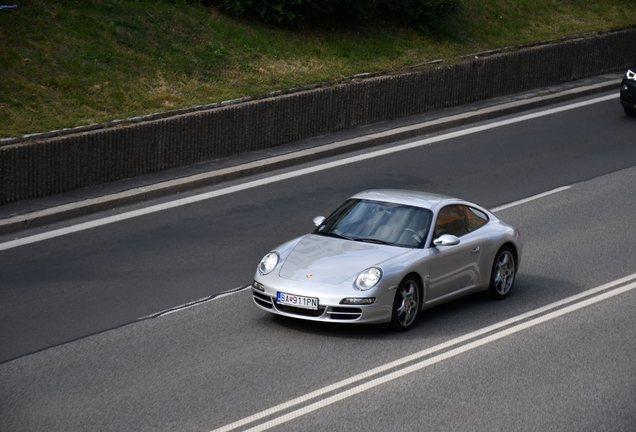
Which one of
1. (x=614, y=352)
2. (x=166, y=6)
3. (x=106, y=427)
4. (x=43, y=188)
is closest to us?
(x=106, y=427)

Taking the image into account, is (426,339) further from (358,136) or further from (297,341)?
(358,136)

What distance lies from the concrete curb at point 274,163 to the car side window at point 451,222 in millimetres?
6475

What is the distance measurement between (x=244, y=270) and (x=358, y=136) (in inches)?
312

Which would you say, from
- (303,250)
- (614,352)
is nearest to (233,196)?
(303,250)

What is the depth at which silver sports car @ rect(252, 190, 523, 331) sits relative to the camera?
957cm

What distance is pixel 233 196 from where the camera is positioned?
15938mm

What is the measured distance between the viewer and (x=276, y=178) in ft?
56.1

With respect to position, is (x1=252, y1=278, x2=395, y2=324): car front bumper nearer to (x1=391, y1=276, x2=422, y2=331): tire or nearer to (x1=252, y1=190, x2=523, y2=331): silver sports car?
(x1=252, y1=190, x2=523, y2=331): silver sports car

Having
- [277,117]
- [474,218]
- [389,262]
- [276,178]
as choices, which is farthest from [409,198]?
[277,117]

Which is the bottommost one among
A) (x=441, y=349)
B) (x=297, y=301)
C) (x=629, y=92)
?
(x=441, y=349)

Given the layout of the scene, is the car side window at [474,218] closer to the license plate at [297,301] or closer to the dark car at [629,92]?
the license plate at [297,301]

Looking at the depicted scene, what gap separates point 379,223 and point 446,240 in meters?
0.88

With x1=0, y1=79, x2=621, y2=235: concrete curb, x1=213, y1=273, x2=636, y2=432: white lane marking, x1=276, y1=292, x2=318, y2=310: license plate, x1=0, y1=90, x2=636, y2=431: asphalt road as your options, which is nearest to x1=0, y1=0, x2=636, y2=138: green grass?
x1=0, y1=79, x2=621, y2=235: concrete curb

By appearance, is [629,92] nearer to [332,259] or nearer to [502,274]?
[502,274]
